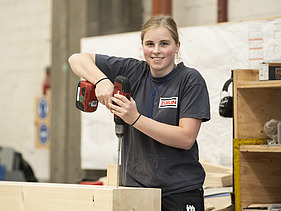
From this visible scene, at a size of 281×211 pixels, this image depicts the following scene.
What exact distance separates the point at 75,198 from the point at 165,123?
469mm

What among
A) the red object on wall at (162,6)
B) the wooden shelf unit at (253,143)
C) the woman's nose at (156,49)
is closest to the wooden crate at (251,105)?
the wooden shelf unit at (253,143)

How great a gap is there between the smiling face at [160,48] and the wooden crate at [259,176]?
0.52 m

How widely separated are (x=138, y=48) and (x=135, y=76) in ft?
5.40

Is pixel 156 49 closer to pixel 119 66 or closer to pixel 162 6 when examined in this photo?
pixel 119 66

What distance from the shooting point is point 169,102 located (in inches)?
70.2

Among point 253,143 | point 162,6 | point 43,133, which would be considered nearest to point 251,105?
point 253,143

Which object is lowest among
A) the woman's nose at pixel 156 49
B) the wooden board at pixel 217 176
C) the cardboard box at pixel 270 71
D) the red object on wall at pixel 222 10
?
the wooden board at pixel 217 176

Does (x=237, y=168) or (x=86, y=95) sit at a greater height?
(x=86, y=95)

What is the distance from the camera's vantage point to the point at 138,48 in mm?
3555

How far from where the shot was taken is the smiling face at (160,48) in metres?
1.81

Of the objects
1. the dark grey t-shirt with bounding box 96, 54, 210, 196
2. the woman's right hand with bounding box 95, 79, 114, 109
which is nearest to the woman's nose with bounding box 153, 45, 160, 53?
the dark grey t-shirt with bounding box 96, 54, 210, 196

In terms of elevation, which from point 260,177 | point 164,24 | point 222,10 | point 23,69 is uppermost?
point 222,10

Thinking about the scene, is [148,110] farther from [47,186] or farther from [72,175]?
[72,175]

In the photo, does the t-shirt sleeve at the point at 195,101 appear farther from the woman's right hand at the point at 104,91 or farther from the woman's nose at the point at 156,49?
the woman's right hand at the point at 104,91
